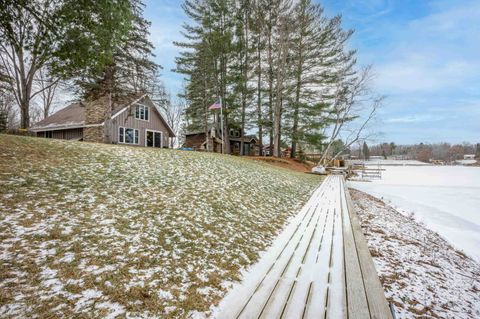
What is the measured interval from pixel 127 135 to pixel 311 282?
18.8 meters

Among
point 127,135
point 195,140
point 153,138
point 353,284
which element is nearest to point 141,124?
point 127,135

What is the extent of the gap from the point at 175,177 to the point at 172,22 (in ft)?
60.6

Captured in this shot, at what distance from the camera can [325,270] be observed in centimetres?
294

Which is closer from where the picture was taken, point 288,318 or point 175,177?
point 288,318

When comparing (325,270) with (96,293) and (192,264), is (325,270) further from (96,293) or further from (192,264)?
(96,293)

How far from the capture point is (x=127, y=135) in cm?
1816

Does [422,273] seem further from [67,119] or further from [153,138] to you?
[67,119]

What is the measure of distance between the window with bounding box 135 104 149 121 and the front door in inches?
48.9

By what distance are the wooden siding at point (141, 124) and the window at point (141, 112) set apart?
0.91 feet

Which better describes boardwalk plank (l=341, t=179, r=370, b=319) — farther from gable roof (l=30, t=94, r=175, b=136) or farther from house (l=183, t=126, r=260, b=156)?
house (l=183, t=126, r=260, b=156)

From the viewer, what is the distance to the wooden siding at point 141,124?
1721cm

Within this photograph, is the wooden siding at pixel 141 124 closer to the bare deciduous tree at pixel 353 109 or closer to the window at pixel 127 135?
the window at pixel 127 135

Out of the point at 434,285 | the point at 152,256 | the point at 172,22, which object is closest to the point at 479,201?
the point at 434,285

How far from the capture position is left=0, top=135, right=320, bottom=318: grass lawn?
2.10 m
